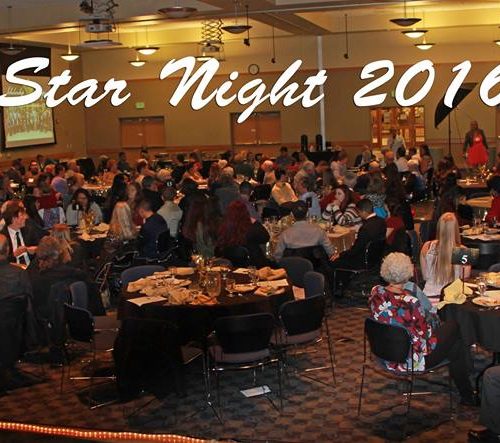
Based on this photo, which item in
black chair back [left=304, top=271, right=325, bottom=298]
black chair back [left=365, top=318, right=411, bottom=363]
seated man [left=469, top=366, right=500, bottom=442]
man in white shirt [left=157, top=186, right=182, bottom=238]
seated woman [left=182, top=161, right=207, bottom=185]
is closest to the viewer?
seated man [left=469, top=366, right=500, bottom=442]

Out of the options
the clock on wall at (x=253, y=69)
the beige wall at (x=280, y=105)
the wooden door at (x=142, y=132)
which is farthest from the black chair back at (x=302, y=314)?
the wooden door at (x=142, y=132)

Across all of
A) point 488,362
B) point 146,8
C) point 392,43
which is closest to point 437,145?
point 392,43

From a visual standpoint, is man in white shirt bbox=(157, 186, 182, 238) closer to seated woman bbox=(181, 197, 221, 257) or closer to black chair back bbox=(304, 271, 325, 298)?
seated woman bbox=(181, 197, 221, 257)

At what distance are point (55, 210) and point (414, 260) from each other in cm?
525

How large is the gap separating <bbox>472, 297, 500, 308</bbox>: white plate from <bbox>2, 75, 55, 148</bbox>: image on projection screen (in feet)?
55.1

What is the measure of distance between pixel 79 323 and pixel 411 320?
2.62 m

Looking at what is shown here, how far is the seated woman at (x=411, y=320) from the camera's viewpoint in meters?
6.38

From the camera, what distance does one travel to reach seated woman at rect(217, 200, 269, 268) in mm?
9406

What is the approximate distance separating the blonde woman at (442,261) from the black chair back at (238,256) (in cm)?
207

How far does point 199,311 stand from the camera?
7250mm

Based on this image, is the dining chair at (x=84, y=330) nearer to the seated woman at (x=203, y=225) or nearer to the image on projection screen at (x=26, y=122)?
the seated woman at (x=203, y=225)

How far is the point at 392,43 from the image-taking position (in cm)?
2473

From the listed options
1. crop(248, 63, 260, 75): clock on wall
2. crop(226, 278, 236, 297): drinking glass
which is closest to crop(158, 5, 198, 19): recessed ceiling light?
crop(226, 278, 236, 297): drinking glass

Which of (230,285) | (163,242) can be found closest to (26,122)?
(163,242)
